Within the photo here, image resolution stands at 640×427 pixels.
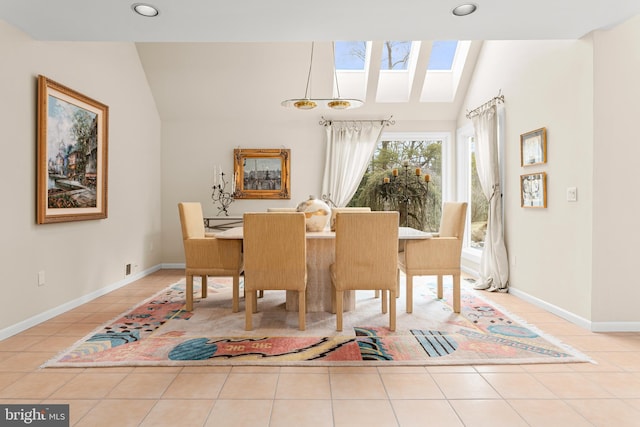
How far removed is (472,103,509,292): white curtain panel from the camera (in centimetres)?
468

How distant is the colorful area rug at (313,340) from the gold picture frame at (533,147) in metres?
1.46

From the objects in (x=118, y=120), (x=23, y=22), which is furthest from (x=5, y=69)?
(x=118, y=120)

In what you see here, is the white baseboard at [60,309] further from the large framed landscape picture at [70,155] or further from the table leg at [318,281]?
the table leg at [318,281]

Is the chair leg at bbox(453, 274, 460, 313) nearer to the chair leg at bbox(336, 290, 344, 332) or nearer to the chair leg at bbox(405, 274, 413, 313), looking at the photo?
the chair leg at bbox(405, 274, 413, 313)

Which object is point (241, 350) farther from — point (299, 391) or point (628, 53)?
point (628, 53)

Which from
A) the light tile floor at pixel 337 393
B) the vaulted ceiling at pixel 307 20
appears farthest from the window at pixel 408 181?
the light tile floor at pixel 337 393

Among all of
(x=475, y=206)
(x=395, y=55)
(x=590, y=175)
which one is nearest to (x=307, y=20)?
(x=590, y=175)

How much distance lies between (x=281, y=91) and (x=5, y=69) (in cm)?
331

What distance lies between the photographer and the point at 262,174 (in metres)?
6.19

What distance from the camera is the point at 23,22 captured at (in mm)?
3074

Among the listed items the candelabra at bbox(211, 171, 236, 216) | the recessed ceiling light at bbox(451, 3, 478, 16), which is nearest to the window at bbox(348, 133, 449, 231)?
the candelabra at bbox(211, 171, 236, 216)

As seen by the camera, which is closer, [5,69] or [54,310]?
[5,69]

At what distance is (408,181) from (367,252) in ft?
11.3

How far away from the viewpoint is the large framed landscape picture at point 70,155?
11.3 feet
